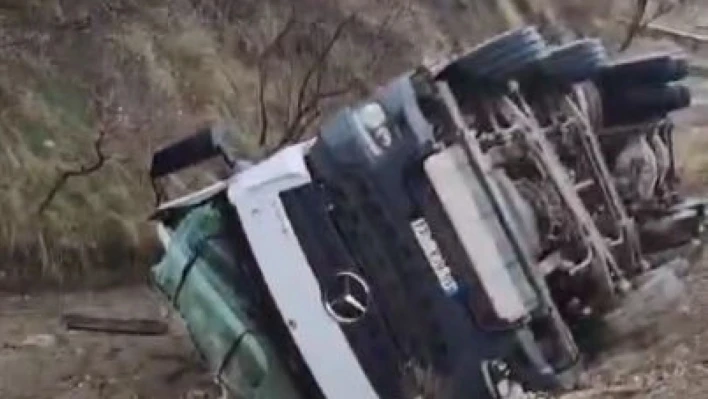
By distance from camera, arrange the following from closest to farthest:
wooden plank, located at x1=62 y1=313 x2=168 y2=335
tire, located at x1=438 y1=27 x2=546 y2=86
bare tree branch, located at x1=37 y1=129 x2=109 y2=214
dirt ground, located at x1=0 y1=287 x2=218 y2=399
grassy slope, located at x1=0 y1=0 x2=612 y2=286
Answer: tire, located at x1=438 y1=27 x2=546 y2=86, dirt ground, located at x1=0 y1=287 x2=218 y2=399, wooden plank, located at x1=62 y1=313 x2=168 y2=335, grassy slope, located at x1=0 y1=0 x2=612 y2=286, bare tree branch, located at x1=37 y1=129 x2=109 y2=214

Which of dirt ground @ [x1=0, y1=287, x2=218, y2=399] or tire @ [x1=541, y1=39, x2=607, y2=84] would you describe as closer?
tire @ [x1=541, y1=39, x2=607, y2=84]

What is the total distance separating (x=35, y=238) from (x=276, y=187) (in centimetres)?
269

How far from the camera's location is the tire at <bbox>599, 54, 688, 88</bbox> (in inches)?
209

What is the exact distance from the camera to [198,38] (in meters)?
8.23

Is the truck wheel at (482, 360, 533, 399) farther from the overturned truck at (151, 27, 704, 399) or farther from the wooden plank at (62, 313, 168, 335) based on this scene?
the wooden plank at (62, 313, 168, 335)

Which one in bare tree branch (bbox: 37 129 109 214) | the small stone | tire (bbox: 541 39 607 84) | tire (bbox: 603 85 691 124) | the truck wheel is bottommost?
the truck wheel

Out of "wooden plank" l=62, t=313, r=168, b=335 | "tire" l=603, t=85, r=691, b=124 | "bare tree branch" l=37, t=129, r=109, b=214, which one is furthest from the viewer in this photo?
"bare tree branch" l=37, t=129, r=109, b=214

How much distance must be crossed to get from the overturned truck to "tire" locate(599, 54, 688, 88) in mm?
22

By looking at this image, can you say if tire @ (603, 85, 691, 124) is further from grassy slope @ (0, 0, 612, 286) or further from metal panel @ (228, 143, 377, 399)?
grassy slope @ (0, 0, 612, 286)

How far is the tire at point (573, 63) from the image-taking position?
16.9 feet

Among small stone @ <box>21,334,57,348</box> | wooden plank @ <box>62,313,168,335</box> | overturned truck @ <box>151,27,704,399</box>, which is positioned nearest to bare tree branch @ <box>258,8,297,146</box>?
wooden plank @ <box>62,313,168,335</box>

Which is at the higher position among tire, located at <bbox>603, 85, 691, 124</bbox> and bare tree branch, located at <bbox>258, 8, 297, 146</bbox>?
bare tree branch, located at <bbox>258, 8, 297, 146</bbox>

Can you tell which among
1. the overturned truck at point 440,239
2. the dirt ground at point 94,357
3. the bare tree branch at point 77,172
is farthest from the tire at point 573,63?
the bare tree branch at point 77,172

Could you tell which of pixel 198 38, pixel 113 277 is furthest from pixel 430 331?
pixel 198 38
